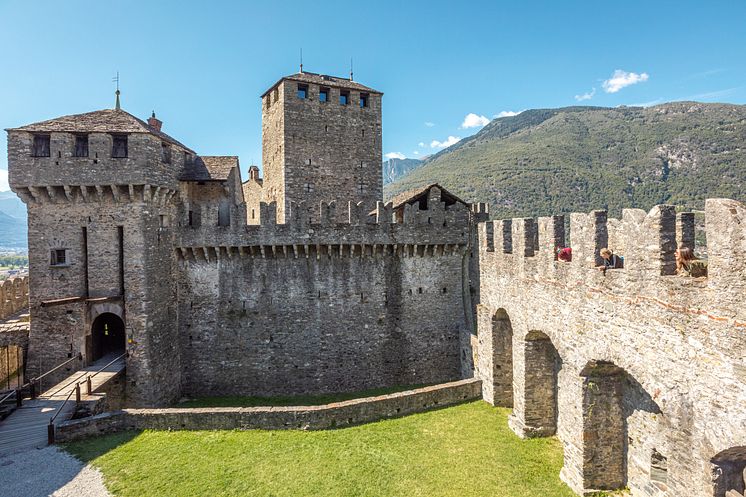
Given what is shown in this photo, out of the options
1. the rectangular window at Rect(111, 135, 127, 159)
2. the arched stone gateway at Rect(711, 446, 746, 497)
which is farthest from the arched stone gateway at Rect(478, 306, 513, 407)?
the rectangular window at Rect(111, 135, 127, 159)

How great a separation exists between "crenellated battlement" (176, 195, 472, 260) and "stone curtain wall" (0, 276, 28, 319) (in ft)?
30.7

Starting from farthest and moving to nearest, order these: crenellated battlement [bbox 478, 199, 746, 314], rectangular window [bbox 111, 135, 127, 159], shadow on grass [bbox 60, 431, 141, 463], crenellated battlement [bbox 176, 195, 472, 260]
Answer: crenellated battlement [bbox 176, 195, 472, 260]
rectangular window [bbox 111, 135, 127, 159]
shadow on grass [bbox 60, 431, 141, 463]
crenellated battlement [bbox 478, 199, 746, 314]

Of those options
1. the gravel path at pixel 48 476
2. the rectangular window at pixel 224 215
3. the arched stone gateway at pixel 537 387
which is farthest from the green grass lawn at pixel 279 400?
the rectangular window at pixel 224 215

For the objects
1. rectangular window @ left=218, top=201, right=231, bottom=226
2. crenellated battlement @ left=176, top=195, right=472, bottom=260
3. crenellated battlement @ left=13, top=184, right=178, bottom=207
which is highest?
crenellated battlement @ left=13, top=184, right=178, bottom=207

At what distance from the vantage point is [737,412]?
6031mm

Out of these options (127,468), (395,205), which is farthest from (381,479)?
(395,205)

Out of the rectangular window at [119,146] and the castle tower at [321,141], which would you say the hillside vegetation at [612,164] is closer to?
the castle tower at [321,141]

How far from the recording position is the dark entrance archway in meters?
16.6

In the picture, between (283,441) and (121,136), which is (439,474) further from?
(121,136)

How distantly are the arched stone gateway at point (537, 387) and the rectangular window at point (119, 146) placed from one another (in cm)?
1553

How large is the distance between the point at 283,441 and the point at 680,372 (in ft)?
34.2

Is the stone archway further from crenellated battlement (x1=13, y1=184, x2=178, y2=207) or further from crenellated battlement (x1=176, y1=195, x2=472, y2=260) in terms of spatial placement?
crenellated battlement (x1=13, y1=184, x2=178, y2=207)

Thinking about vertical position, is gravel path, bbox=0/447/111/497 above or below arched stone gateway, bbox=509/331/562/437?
below

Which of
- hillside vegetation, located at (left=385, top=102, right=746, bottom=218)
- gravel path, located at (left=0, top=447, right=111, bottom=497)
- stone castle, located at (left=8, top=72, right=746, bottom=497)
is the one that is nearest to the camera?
stone castle, located at (left=8, top=72, right=746, bottom=497)
